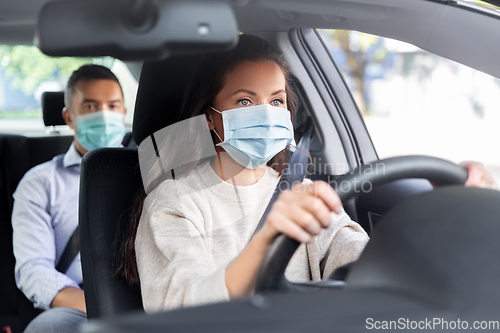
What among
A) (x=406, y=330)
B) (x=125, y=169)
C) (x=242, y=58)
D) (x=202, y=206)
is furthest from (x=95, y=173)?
(x=406, y=330)

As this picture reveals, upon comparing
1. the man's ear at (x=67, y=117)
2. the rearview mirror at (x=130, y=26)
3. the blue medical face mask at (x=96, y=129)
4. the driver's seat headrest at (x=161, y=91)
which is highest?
the man's ear at (x=67, y=117)

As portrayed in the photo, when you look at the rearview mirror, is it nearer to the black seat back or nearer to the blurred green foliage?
the black seat back

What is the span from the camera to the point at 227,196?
1373 millimetres

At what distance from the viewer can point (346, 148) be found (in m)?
2.33

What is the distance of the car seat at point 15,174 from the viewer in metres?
2.51

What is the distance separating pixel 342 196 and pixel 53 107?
2253 mm

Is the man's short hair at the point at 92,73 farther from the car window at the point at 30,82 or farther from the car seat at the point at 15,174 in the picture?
the car seat at the point at 15,174

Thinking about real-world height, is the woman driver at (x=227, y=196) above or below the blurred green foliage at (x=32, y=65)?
below

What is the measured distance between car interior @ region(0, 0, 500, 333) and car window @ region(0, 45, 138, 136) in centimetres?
58

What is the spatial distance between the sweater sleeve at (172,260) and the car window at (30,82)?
82 centimetres

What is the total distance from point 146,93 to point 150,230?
423 millimetres

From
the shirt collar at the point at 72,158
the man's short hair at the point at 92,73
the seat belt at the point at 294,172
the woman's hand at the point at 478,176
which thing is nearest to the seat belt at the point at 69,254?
the shirt collar at the point at 72,158

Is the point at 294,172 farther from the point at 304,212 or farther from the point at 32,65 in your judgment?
the point at 32,65

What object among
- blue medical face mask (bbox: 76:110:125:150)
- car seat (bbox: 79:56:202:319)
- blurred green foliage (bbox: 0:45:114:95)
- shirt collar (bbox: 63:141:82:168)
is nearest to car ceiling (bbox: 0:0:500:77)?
car seat (bbox: 79:56:202:319)
